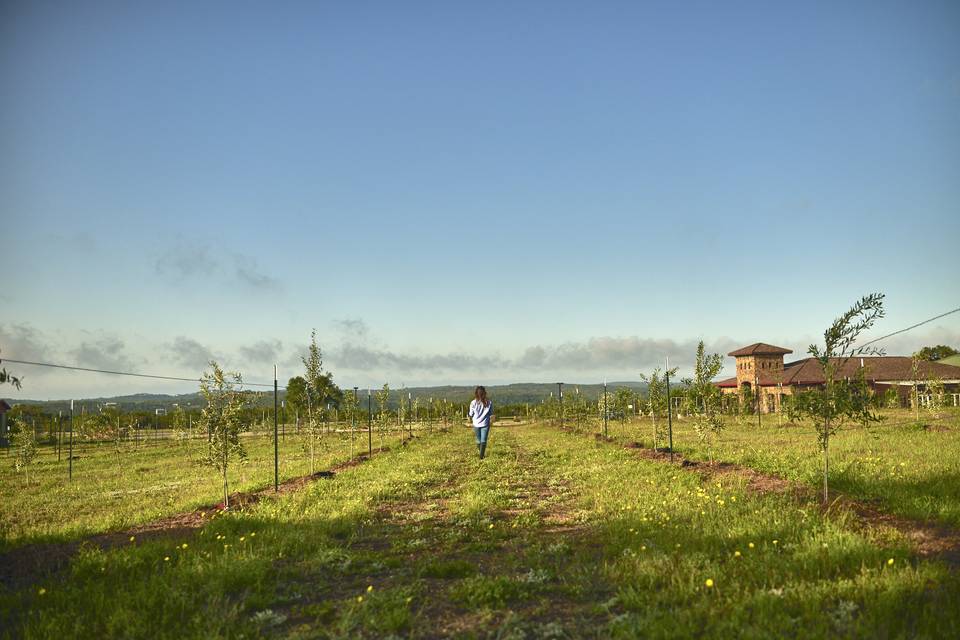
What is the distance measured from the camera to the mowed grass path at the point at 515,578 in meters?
5.55

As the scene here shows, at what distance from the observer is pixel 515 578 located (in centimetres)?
701

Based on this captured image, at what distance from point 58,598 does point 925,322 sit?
60.9ft

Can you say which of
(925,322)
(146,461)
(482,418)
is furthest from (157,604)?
(146,461)

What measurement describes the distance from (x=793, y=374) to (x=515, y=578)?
72.0m

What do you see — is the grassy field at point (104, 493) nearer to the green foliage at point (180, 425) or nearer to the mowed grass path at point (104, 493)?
the mowed grass path at point (104, 493)

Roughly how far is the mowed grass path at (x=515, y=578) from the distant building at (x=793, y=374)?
58479 millimetres

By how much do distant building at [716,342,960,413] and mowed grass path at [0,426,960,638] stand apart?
5848 cm

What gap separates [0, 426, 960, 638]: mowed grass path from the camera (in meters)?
5.55

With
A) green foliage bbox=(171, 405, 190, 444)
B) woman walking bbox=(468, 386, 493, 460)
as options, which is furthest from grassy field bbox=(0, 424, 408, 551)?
woman walking bbox=(468, 386, 493, 460)

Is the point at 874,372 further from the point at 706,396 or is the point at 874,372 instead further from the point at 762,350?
the point at 706,396

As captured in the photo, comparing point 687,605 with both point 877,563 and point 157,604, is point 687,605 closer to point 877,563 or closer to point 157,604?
point 877,563

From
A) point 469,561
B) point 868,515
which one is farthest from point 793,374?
point 469,561

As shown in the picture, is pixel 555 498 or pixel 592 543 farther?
pixel 555 498

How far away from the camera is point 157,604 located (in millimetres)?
6383
